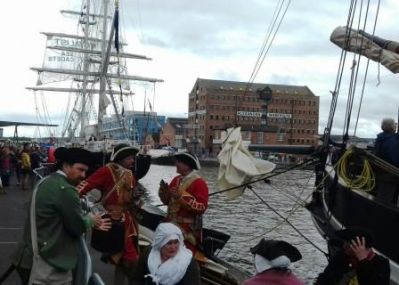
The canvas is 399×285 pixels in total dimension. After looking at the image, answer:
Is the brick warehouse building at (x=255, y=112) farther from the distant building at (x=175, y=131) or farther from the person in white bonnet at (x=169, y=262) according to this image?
the person in white bonnet at (x=169, y=262)

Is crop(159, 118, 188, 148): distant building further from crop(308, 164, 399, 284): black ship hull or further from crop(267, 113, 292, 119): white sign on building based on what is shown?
crop(308, 164, 399, 284): black ship hull

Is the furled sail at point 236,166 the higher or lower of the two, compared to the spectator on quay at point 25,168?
higher

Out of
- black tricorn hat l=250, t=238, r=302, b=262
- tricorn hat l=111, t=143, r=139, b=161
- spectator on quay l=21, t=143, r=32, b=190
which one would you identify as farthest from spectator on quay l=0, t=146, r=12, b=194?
black tricorn hat l=250, t=238, r=302, b=262

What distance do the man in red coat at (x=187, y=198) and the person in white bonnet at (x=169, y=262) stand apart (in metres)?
1.77

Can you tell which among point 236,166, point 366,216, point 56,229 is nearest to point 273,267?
point 56,229

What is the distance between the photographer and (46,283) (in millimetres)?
4488

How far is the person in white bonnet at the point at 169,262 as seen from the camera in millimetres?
4473

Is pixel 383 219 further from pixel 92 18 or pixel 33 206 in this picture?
pixel 92 18

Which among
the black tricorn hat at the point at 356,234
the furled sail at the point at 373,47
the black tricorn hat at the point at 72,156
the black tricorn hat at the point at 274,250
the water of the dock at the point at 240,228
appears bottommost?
the water of the dock at the point at 240,228

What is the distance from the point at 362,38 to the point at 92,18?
233ft

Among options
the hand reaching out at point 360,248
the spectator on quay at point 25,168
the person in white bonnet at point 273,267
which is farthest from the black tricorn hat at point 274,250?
the spectator on quay at point 25,168

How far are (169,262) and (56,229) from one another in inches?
33.9

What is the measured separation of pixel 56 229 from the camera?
4484mm

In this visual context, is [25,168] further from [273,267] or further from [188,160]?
[273,267]
